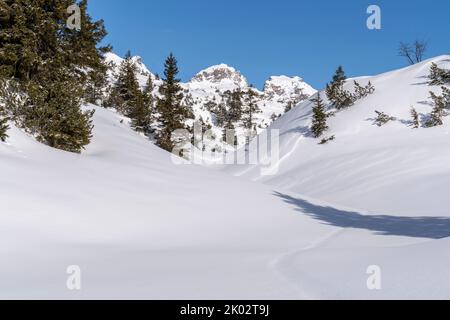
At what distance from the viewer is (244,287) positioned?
5.07 meters

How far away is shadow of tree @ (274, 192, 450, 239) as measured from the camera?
11.1 m

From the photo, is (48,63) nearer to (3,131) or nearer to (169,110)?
(3,131)

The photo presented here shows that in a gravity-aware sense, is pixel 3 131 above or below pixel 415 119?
below

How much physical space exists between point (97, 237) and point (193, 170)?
8643 mm

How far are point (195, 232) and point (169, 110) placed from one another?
1069 inches

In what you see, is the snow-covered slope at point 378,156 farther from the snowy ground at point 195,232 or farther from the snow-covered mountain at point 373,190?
the snowy ground at point 195,232

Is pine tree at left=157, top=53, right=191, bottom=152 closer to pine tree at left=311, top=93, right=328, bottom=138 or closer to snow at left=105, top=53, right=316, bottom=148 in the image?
snow at left=105, top=53, right=316, bottom=148

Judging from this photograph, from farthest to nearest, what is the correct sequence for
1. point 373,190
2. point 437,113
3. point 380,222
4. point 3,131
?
point 437,113 < point 373,190 < point 380,222 < point 3,131

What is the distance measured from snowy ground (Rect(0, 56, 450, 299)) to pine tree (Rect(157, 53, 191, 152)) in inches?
528

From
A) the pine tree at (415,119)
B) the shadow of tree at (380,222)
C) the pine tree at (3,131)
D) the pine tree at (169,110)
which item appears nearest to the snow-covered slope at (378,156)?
the pine tree at (415,119)

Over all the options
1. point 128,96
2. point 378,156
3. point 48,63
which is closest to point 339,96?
point 378,156

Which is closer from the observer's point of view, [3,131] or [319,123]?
[3,131]

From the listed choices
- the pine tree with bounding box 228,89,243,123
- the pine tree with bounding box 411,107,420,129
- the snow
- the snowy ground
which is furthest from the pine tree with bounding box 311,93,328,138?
the pine tree with bounding box 228,89,243,123

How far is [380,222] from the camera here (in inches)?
550
